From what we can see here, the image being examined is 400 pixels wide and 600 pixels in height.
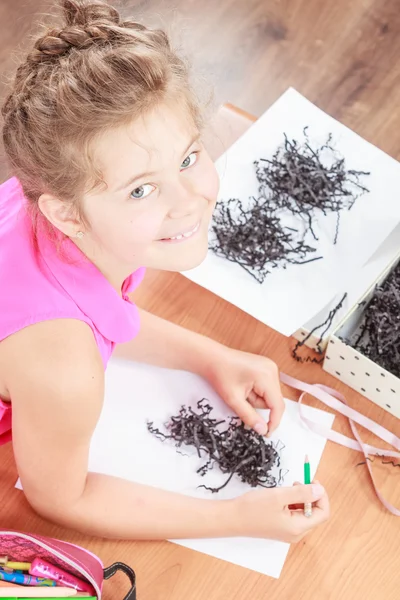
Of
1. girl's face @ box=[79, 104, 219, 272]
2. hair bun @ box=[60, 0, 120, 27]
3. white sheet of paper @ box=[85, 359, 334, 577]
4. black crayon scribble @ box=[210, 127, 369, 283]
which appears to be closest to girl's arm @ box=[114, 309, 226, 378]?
white sheet of paper @ box=[85, 359, 334, 577]

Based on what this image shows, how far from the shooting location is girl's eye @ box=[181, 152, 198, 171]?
2.65 feet

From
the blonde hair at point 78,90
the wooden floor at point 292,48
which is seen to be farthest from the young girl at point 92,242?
the wooden floor at point 292,48

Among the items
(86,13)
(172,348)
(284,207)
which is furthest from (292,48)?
(86,13)

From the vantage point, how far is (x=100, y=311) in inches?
34.9

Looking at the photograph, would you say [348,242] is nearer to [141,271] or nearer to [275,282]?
[275,282]

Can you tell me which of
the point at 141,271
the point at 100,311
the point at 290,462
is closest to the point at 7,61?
the point at 141,271

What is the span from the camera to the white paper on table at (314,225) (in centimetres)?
111

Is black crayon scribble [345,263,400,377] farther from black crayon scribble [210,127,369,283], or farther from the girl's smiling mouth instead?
the girl's smiling mouth

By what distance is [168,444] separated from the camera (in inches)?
Result: 41.0

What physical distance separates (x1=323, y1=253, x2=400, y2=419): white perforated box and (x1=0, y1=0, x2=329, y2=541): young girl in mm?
92

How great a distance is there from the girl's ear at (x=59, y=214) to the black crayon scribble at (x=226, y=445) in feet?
1.13

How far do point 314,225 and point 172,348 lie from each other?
0.28m

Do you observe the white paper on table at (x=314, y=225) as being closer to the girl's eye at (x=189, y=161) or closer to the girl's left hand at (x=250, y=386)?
the girl's left hand at (x=250, y=386)

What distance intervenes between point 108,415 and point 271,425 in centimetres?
21
